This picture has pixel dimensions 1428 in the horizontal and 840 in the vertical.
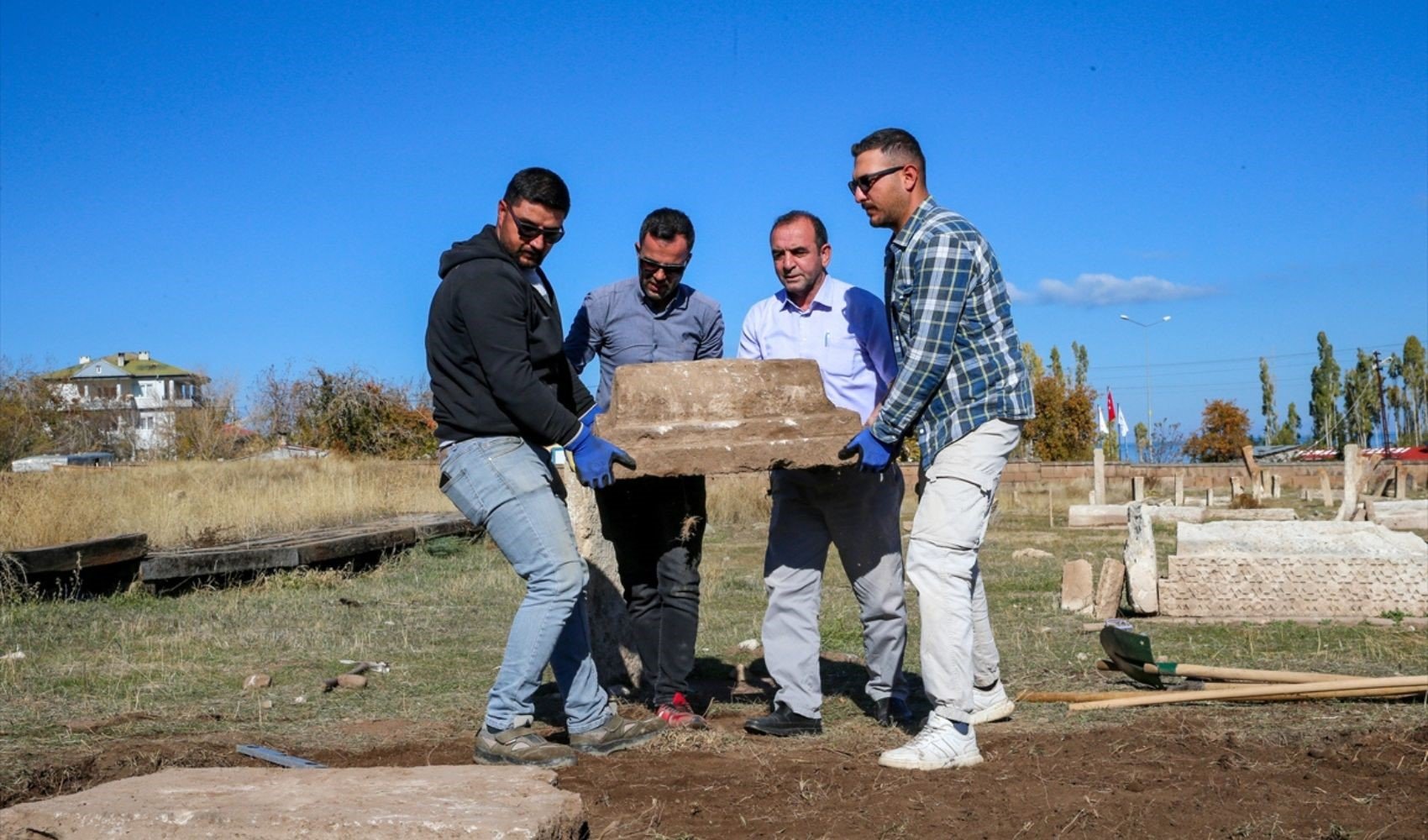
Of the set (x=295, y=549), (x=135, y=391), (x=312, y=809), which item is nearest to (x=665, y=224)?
(x=312, y=809)

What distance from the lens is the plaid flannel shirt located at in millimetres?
4766

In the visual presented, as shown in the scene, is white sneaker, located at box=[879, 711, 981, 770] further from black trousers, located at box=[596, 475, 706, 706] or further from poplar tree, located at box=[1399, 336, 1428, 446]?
poplar tree, located at box=[1399, 336, 1428, 446]

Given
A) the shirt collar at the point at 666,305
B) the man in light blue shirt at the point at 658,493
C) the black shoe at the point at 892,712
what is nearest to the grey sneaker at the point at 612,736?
the man in light blue shirt at the point at 658,493

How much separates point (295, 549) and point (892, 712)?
8265mm

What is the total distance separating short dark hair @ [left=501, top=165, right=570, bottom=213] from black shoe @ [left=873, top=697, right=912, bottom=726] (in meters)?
2.58

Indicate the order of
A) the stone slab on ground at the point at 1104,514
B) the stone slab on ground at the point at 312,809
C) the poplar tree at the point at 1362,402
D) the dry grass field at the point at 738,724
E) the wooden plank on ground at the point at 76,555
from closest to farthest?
the stone slab on ground at the point at 312,809 < the dry grass field at the point at 738,724 < the wooden plank on ground at the point at 76,555 < the stone slab on ground at the point at 1104,514 < the poplar tree at the point at 1362,402

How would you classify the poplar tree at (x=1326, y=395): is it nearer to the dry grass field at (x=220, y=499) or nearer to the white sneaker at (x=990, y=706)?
the dry grass field at (x=220, y=499)

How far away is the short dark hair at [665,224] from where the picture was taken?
574cm

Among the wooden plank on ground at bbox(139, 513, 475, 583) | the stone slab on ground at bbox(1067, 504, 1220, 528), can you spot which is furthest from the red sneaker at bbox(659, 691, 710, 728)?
the stone slab on ground at bbox(1067, 504, 1220, 528)

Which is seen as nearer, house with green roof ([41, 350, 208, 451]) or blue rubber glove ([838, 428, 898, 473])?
blue rubber glove ([838, 428, 898, 473])

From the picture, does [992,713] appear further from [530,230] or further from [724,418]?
[530,230]

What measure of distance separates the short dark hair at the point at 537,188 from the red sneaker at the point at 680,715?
224 centimetres

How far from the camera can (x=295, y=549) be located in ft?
40.5

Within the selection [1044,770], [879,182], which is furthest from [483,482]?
[1044,770]
